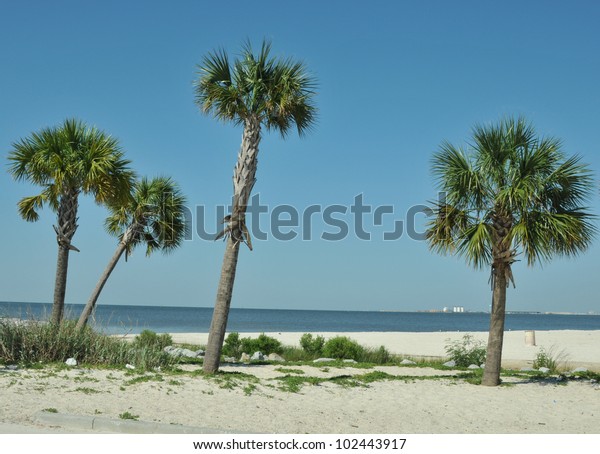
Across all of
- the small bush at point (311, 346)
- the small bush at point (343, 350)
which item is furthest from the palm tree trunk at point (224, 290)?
the small bush at point (311, 346)

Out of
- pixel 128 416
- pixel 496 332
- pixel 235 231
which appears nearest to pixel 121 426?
pixel 128 416

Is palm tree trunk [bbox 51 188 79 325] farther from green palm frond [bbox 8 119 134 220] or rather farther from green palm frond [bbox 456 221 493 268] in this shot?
green palm frond [bbox 456 221 493 268]

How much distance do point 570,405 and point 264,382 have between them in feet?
19.7

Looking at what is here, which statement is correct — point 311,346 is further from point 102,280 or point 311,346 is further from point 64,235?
point 64,235

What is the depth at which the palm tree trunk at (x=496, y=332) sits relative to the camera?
45.3 ft

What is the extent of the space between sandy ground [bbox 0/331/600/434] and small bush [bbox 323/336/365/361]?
6570mm

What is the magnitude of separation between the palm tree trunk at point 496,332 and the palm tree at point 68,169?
10189mm

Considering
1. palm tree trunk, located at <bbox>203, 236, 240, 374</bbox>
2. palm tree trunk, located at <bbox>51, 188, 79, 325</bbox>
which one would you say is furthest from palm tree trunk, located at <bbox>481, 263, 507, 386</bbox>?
palm tree trunk, located at <bbox>51, 188, 79, 325</bbox>

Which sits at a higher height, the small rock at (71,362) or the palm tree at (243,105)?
the palm tree at (243,105)

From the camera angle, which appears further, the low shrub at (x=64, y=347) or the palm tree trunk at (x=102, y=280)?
the palm tree trunk at (x=102, y=280)

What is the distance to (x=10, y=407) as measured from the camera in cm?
922

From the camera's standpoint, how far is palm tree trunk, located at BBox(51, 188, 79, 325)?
53.7 feet

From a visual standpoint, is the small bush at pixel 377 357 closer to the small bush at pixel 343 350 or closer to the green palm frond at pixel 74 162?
the small bush at pixel 343 350

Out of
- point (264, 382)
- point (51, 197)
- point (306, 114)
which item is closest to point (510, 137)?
point (306, 114)
